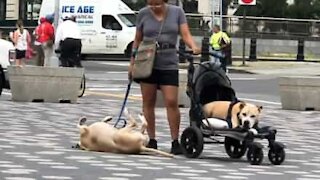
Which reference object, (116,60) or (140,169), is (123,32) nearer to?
(116,60)

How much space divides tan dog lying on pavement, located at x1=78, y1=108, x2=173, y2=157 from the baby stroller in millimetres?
444

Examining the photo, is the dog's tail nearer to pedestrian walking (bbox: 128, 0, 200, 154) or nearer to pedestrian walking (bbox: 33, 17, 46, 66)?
pedestrian walking (bbox: 128, 0, 200, 154)

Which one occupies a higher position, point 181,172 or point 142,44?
point 142,44

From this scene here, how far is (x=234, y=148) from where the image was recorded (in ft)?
36.3

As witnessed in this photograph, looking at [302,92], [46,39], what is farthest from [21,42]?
[302,92]

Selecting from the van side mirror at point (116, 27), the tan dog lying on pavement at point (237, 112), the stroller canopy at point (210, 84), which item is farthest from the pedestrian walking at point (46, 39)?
the van side mirror at point (116, 27)

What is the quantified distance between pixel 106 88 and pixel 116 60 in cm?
1671

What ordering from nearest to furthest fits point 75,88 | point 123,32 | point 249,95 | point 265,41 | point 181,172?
point 181,172
point 75,88
point 249,95
point 123,32
point 265,41

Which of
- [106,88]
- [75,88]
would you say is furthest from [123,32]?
[75,88]

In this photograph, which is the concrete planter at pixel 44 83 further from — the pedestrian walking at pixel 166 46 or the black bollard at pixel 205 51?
the pedestrian walking at pixel 166 46

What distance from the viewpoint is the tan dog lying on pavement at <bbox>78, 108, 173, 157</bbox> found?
10727 mm

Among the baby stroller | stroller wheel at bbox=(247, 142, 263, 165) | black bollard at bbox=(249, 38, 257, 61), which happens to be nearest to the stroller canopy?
the baby stroller

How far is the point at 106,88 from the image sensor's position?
24.8m

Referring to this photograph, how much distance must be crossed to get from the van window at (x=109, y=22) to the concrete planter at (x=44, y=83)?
70.6 feet
